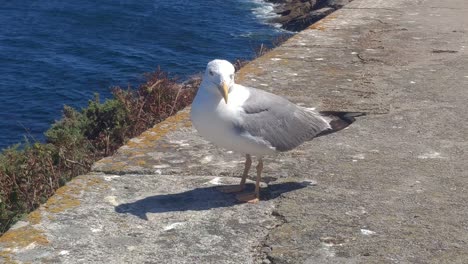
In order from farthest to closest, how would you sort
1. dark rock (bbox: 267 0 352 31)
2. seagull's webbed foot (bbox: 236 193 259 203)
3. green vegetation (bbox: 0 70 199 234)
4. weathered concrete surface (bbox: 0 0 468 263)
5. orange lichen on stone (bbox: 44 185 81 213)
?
dark rock (bbox: 267 0 352 31) → green vegetation (bbox: 0 70 199 234) → seagull's webbed foot (bbox: 236 193 259 203) → orange lichen on stone (bbox: 44 185 81 213) → weathered concrete surface (bbox: 0 0 468 263)

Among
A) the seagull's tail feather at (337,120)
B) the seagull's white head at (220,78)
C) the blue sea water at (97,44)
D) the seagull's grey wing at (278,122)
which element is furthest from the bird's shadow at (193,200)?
the blue sea water at (97,44)

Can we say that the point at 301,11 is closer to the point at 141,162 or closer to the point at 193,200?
the point at 141,162

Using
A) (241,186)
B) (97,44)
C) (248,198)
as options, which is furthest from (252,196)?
(97,44)

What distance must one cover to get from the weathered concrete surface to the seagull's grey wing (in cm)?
23

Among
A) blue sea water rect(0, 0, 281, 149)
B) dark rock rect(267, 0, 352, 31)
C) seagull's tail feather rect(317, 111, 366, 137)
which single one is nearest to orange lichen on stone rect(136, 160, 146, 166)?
seagull's tail feather rect(317, 111, 366, 137)

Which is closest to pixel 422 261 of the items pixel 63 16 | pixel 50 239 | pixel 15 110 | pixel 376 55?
pixel 50 239

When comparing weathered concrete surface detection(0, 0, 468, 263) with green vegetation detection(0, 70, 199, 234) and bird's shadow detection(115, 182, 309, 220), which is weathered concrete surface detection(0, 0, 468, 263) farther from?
green vegetation detection(0, 70, 199, 234)

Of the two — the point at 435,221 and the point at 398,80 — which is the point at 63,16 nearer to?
the point at 398,80

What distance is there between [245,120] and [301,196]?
1.52 feet

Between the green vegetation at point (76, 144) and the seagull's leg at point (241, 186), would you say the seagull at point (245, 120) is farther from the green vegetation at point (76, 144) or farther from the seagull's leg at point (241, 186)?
the green vegetation at point (76, 144)

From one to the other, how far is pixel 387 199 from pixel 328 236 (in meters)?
0.54

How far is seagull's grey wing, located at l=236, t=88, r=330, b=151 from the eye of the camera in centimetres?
418

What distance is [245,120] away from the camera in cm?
413

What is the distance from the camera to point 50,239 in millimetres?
3682
